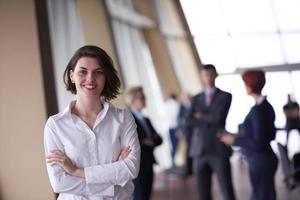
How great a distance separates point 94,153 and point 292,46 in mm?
1545

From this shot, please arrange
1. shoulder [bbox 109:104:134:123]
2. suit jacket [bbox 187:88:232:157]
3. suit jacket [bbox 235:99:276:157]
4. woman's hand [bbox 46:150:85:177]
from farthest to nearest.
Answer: suit jacket [bbox 187:88:232:157] → suit jacket [bbox 235:99:276:157] → shoulder [bbox 109:104:134:123] → woman's hand [bbox 46:150:85:177]

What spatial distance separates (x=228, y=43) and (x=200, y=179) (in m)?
0.91

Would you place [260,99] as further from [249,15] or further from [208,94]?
[249,15]

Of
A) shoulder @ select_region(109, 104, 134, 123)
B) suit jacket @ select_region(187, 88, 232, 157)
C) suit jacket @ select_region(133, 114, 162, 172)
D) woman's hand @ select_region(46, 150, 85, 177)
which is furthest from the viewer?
suit jacket @ select_region(133, 114, 162, 172)

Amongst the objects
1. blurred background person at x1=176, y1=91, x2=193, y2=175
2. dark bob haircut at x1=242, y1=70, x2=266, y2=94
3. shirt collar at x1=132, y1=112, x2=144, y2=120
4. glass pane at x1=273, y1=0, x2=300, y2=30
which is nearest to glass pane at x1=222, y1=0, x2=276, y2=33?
glass pane at x1=273, y1=0, x2=300, y2=30

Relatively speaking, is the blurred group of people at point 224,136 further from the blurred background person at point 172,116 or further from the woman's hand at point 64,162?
the woman's hand at point 64,162

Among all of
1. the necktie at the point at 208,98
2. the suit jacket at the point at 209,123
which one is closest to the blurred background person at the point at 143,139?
the suit jacket at the point at 209,123

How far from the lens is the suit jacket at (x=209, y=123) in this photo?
2363mm

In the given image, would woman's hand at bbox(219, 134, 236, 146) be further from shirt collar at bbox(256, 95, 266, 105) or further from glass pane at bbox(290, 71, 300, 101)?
glass pane at bbox(290, 71, 300, 101)

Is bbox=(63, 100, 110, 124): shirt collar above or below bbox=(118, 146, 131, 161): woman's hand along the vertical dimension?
above

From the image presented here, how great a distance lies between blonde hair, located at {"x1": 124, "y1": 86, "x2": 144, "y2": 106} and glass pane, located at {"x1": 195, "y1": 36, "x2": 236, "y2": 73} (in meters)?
0.43

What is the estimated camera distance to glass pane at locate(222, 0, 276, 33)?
243 centimetres

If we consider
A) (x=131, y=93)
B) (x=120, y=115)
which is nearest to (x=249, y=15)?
(x=131, y=93)

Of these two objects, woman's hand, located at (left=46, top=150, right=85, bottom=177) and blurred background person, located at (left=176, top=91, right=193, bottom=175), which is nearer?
woman's hand, located at (left=46, top=150, right=85, bottom=177)
